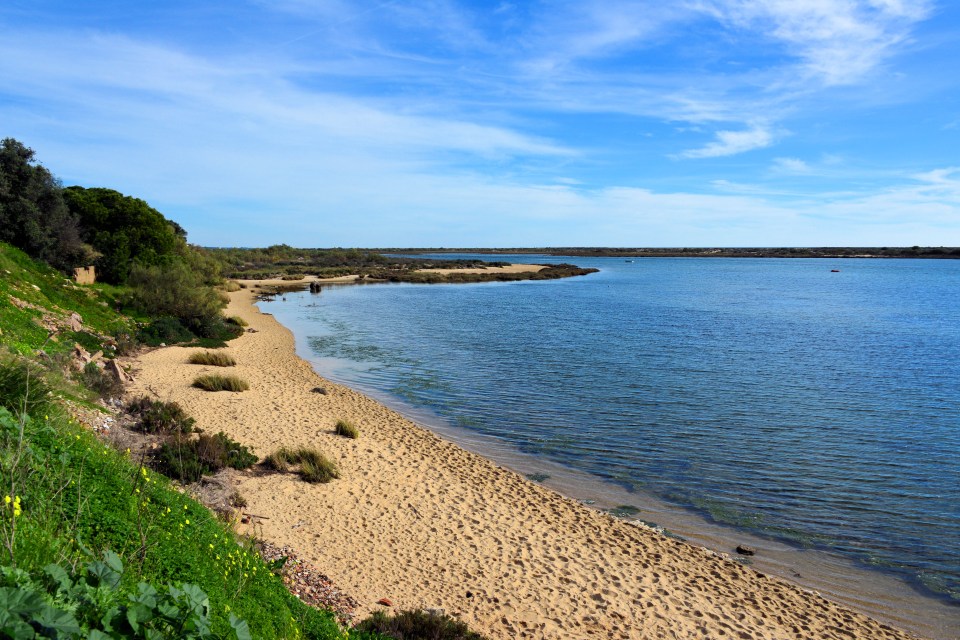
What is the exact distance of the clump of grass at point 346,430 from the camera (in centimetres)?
1519

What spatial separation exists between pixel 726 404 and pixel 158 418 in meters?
17.1

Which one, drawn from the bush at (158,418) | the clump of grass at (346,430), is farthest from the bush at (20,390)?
the clump of grass at (346,430)

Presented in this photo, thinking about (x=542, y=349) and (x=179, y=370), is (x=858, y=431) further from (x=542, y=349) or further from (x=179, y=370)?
(x=179, y=370)

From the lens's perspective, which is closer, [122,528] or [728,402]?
[122,528]

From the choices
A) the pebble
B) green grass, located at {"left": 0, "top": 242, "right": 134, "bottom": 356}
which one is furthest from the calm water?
green grass, located at {"left": 0, "top": 242, "right": 134, "bottom": 356}

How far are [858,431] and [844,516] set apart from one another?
654 cm

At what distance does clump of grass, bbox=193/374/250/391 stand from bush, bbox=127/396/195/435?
3.93m

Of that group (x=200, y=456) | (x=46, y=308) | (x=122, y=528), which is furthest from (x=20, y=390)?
(x=46, y=308)

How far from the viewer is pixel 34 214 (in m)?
26.5

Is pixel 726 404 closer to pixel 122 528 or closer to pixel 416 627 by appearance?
pixel 416 627

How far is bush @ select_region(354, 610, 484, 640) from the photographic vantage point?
22.1ft

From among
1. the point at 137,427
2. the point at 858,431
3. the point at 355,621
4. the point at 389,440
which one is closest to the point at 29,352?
the point at 137,427

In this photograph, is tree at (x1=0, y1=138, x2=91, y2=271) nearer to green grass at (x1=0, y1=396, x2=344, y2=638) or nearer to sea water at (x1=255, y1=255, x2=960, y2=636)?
sea water at (x1=255, y1=255, x2=960, y2=636)

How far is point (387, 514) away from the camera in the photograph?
35.7 feet
